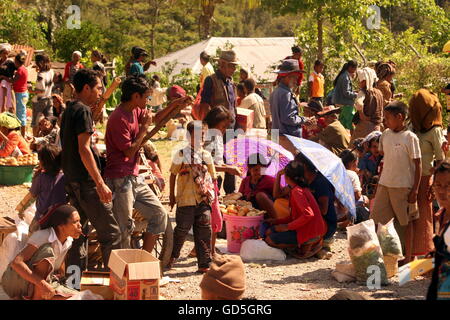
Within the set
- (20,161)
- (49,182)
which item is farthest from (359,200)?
(20,161)

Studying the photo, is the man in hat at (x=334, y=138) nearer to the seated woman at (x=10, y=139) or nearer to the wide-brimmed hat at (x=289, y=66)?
the wide-brimmed hat at (x=289, y=66)

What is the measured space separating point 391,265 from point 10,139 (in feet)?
Answer: 22.5

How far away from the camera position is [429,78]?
1817 cm

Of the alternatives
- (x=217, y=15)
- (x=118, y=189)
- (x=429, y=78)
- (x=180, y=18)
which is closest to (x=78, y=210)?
(x=118, y=189)

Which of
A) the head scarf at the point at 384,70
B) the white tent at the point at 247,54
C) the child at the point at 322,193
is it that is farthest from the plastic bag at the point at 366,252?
the white tent at the point at 247,54

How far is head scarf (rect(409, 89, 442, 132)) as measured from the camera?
25.2 feet

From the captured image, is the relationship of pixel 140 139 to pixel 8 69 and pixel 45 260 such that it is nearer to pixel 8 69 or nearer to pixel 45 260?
pixel 45 260

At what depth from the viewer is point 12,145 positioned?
480 inches

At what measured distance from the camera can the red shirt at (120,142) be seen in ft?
22.7

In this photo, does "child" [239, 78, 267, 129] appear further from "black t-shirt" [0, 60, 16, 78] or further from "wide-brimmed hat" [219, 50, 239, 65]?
"black t-shirt" [0, 60, 16, 78]

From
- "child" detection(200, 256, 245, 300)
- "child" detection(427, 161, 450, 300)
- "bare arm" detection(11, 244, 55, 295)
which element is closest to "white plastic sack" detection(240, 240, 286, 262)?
"bare arm" detection(11, 244, 55, 295)

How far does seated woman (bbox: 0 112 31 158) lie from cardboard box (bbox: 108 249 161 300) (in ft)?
22.1

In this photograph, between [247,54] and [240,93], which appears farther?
[247,54]
